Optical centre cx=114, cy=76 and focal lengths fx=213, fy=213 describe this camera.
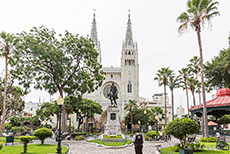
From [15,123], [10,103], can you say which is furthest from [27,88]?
[15,123]

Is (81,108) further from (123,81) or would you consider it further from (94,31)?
(94,31)

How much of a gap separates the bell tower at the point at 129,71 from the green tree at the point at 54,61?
4148 centimetres

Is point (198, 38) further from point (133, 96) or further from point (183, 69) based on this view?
point (133, 96)

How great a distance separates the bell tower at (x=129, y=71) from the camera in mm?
68250

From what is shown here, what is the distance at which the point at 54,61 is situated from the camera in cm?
2439

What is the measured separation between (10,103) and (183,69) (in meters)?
30.9

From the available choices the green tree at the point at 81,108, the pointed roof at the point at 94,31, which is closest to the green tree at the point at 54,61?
the green tree at the point at 81,108

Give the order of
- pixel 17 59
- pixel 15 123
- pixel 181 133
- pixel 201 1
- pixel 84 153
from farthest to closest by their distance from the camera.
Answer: pixel 15 123
pixel 17 59
pixel 201 1
pixel 84 153
pixel 181 133

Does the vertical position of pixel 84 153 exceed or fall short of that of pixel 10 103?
it falls short

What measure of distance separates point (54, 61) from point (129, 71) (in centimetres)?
4715

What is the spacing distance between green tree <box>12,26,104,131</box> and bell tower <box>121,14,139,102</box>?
136ft

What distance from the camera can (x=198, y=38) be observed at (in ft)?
69.1

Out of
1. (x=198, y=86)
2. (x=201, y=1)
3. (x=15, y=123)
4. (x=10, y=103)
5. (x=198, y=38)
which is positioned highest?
(x=201, y=1)

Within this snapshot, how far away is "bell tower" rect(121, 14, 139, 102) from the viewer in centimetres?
6825
